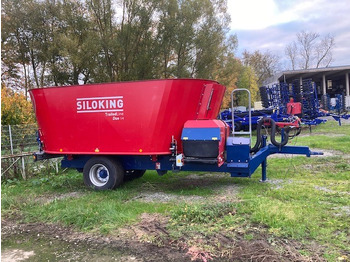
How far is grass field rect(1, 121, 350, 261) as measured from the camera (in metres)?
4.07

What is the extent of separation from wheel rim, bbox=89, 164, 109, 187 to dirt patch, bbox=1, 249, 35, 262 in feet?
9.20

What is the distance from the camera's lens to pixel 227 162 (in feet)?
20.7

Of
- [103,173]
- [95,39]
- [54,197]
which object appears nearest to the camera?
[54,197]

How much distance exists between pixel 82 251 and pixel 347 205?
423 cm

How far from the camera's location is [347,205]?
514 cm

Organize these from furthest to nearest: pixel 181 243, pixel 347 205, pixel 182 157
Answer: pixel 182 157 → pixel 347 205 → pixel 181 243

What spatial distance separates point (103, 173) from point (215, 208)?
3012 mm

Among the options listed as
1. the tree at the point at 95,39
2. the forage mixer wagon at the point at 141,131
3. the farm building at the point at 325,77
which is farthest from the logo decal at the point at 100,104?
the farm building at the point at 325,77

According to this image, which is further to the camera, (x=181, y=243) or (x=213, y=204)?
(x=213, y=204)

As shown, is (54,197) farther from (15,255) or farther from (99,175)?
(15,255)

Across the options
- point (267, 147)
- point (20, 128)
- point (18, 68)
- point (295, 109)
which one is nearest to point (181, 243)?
point (267, 147)

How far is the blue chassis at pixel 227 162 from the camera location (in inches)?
244

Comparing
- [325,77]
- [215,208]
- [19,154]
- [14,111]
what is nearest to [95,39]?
[14,111]

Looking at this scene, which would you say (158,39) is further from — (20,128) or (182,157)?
(182,157)
